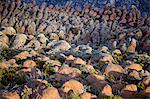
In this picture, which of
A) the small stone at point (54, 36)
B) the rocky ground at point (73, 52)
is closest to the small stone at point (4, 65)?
the rocky ground at point (73, 52)

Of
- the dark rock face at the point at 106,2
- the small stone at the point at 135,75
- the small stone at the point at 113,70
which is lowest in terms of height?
the small stone at the point at 135,75

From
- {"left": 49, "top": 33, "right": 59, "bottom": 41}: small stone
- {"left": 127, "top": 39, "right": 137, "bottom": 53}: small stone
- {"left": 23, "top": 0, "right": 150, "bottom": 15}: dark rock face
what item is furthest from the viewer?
{"left": 23, "top": 0, "right": 150, "bottom": 15}: dark rock face

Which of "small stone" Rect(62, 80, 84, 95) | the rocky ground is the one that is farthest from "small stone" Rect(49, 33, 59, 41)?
"small stone" Rect(62, 80, 84, 95)

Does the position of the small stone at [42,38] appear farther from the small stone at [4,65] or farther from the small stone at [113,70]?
the small stone at [113,70]

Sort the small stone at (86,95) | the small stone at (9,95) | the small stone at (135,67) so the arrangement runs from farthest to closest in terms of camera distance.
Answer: the small stone at (135,67)
the small stone at (86,95)
the small stone at (9,95)

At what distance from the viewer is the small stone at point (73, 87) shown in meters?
3.27

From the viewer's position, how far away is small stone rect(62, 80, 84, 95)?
3268 mm

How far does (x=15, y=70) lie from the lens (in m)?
3.78

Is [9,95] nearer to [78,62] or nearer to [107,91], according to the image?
[107,91]

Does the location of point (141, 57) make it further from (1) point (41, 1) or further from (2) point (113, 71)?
(1) point (41, 1)

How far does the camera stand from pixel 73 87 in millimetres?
3311

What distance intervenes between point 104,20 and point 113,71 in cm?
258

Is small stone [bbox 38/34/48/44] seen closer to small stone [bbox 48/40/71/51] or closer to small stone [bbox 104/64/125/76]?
small stone [bbox 48/40/71/51]

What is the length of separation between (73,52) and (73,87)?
1.33 metres
